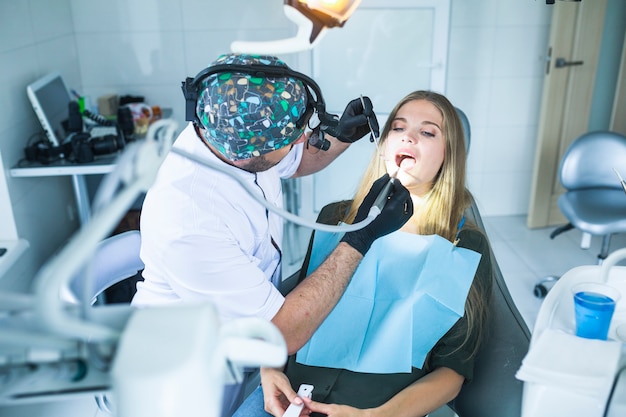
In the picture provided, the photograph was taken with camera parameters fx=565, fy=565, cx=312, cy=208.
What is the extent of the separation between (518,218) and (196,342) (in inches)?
144

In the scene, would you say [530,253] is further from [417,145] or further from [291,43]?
[291,43]

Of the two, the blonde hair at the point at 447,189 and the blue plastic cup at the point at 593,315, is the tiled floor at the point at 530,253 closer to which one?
the blonde hair at the point at 447,189

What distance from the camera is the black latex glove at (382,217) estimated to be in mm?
1292

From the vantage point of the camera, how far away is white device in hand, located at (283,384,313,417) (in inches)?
50.1

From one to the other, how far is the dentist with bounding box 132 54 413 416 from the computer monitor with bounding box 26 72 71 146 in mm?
1499

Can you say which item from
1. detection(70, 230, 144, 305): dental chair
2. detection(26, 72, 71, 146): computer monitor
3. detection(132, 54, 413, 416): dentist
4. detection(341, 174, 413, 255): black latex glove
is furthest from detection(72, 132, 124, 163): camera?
detection(341, 174, 413, 255): black latex glove

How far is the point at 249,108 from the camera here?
110cm

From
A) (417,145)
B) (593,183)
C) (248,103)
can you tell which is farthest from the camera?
(593,183)

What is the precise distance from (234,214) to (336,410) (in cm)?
50

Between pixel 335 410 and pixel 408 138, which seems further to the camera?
pixel 408 138

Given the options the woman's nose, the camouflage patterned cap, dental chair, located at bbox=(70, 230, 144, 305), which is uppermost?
the camouflage patterned cap

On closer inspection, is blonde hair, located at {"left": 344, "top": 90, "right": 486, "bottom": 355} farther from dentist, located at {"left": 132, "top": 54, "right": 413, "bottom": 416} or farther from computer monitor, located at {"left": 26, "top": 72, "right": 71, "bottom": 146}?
computer monitor, located at {"left": 26, "top": 72, "right": 71, "bottom": 146}

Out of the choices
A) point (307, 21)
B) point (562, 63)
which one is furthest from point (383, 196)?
point (562, 63)

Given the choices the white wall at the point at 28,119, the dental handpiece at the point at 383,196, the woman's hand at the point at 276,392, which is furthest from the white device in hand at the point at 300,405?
the white wall at the point at 28,119
